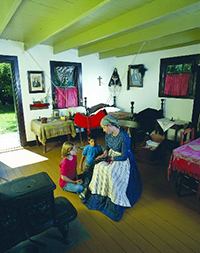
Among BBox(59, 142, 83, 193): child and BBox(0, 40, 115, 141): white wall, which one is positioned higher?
BBox(0, 40, 115, 141): white wall

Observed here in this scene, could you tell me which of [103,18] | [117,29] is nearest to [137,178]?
[117,29]

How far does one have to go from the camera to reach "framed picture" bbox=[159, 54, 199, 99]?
4.37 m

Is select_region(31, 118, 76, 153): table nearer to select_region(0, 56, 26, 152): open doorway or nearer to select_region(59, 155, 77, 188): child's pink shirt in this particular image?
select_region(0, 56, 26, 152): open doorway

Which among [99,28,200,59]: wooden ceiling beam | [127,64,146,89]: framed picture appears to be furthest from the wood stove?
[127,64,146,89]: framed picture

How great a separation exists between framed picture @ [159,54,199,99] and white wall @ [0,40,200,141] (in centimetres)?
13

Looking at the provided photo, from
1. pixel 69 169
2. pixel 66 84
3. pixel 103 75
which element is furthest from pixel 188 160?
pixel 103 75

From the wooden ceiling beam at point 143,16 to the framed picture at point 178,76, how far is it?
194 centimetres

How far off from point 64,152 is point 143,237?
1374mm

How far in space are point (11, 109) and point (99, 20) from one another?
7.38m

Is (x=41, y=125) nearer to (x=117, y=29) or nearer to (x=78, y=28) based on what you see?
(x=78, y=28)

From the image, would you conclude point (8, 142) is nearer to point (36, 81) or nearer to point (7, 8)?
point (36, 81)

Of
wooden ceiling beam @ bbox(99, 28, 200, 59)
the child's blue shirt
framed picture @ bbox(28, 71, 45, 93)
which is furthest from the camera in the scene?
framed picture @ bbox(28, 71, 45, 93)

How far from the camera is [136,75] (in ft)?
18.3

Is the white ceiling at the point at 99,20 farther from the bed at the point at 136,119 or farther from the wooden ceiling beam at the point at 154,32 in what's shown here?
the bed at the point at 136,119
